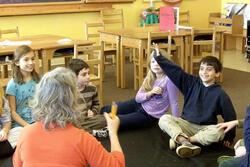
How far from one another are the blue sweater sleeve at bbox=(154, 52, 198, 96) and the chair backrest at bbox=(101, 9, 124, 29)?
3888 millimetres

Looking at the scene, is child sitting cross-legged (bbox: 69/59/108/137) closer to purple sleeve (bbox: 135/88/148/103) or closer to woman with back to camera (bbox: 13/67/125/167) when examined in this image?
purple sleeve (bbox: 135/88/148/103)

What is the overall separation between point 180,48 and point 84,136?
3.86 metres

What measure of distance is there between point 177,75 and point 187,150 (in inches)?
23.4

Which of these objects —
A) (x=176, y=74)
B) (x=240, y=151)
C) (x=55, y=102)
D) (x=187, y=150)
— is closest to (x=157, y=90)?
(x=176, y=74)

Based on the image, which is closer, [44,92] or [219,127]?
[44,92]

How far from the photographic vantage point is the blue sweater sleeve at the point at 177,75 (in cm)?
316

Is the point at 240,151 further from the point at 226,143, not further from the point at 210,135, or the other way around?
the point at 226,143

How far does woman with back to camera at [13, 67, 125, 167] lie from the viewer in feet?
5.24

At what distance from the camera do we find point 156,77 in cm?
347

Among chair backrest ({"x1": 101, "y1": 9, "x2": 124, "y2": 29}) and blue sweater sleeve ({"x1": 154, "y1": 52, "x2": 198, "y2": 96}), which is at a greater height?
chair backrest ({"x1": 101, "y1": 9, "x2": 124, "y2": 29})

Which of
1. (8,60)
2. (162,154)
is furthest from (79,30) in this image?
(162,154)

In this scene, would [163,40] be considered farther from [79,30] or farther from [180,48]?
[79,30]

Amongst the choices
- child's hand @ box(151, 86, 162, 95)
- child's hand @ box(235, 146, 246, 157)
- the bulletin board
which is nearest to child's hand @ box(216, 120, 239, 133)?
child's hand @ box(235, 146, 246, 157)

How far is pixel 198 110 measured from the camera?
122 inches
